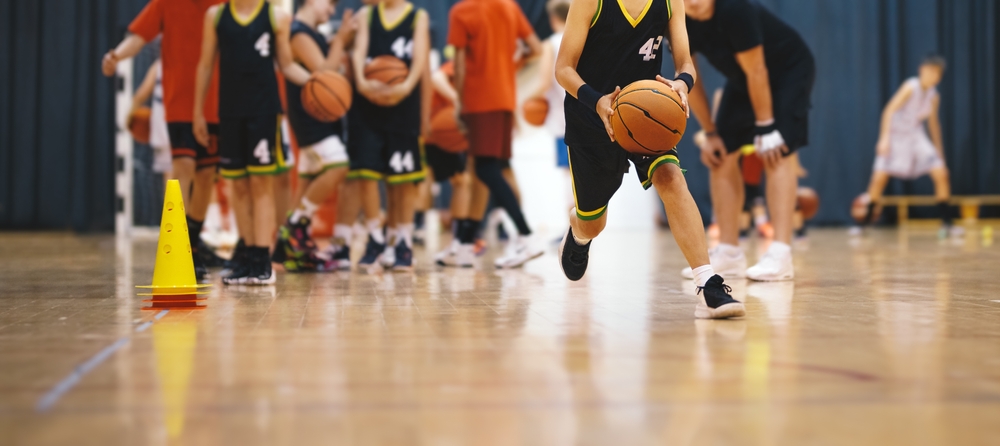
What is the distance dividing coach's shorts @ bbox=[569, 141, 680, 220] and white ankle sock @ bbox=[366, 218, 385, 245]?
78.8 inches

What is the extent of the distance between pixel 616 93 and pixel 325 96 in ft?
6.66

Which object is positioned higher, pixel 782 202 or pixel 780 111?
pixel 780 111

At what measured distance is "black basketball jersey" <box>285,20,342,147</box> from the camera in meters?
4.73

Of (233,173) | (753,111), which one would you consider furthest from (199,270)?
(753,111)

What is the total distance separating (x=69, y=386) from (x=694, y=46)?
324 centimetres

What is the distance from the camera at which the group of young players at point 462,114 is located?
297cm

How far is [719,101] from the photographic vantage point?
461 cm

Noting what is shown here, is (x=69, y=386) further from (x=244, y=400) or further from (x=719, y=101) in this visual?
(x=719, y=101)

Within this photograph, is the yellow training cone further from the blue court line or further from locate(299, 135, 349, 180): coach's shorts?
locate(299, 135, 349, 180): coach's shorts

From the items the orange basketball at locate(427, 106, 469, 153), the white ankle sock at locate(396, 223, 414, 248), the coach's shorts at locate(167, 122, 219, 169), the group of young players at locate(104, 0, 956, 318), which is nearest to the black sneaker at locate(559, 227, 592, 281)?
the group of young players at locate(104, 0, 956, 318)

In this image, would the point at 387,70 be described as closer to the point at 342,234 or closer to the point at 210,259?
the point at 342,234

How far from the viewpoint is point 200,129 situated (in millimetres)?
4070

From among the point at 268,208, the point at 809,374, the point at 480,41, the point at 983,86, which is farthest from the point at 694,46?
the point at 983,86

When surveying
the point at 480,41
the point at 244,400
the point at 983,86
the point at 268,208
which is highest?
the point at 983,86
